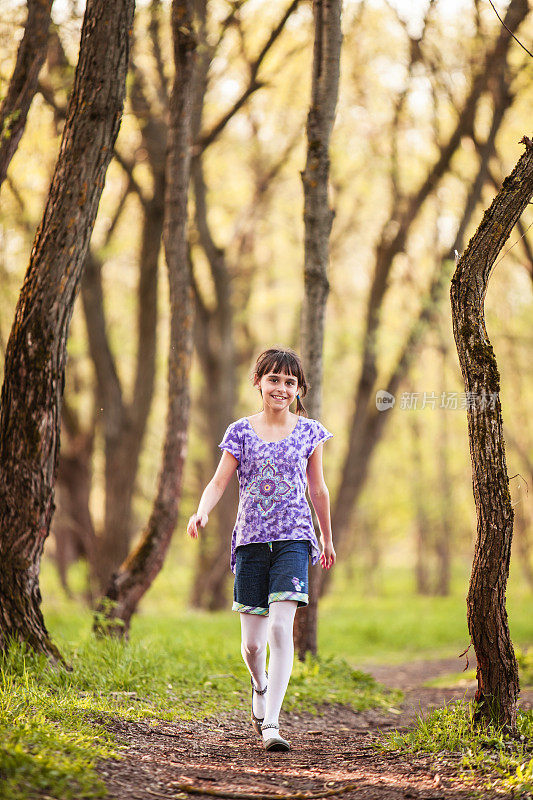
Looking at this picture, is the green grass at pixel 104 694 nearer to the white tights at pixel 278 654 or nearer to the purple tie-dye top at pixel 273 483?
the white tights at pixel 278 654

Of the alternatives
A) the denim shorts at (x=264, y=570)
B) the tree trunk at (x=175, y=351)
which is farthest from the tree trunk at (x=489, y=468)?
the tree trunk at (x=175, y=351)

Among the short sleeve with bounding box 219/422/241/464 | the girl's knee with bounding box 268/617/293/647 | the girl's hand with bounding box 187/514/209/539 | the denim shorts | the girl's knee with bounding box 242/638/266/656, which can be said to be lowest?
the girl's knee with bounding box 242/638/266/656

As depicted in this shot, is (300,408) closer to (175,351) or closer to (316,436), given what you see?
(316,436)

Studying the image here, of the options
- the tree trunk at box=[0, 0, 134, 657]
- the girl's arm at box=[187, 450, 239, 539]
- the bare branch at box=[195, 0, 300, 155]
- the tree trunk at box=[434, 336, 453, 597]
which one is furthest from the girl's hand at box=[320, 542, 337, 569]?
the tree trunk at box=[434, 336, 453, 597]

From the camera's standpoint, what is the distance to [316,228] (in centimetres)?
741

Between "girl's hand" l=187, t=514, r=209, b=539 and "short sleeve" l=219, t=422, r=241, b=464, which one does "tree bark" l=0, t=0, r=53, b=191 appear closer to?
"short sleeve" l=219, t=422, r=241, b=464

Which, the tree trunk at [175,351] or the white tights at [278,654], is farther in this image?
the tree trunk at [175,351]

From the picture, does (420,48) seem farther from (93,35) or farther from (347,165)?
(93,35)

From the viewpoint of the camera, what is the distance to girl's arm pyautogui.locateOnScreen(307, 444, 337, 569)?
16.1 ft

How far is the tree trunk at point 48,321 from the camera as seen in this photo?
18.1 feet

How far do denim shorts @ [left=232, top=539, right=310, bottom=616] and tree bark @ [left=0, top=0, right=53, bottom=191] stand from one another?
13.1 ft

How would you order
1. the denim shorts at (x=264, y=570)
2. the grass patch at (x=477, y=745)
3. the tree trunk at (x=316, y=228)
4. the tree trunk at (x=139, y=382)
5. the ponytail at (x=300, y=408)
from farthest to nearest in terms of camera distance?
the tree trunk at (x=139, y=382), the tree trunk at (x=316, y=228), the ponytail at (x=300, y=408), the denim shorts at (x=264, y=570), the grass patch at (x=477, y=745)

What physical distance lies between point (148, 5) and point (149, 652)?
25.7 feet

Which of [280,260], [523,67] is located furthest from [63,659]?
[280,260]
